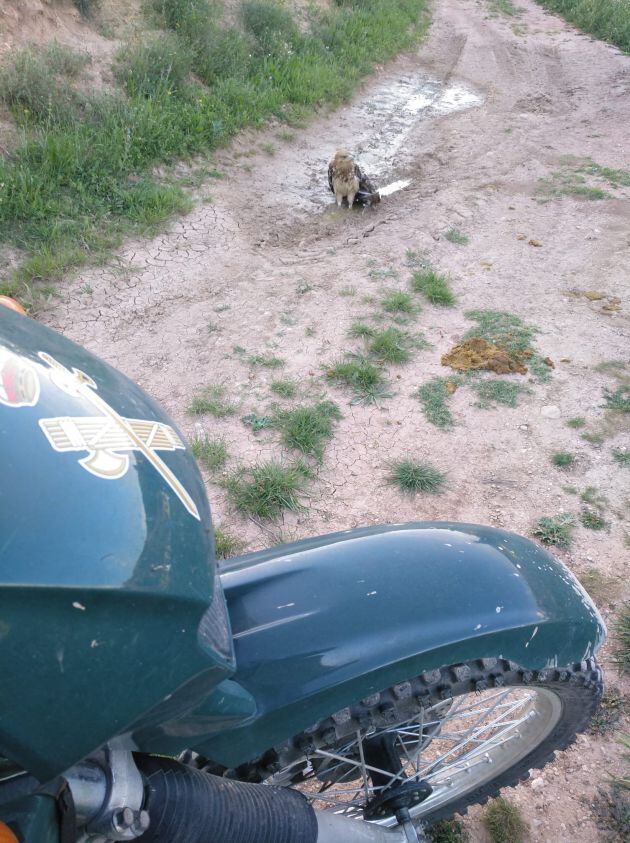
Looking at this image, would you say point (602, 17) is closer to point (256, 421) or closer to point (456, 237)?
point (456, 237)

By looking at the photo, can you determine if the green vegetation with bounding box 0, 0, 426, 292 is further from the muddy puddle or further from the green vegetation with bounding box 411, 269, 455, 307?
the green vegetation with bounding box 411, 269, 455, 307

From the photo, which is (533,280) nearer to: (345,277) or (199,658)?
(345,277)

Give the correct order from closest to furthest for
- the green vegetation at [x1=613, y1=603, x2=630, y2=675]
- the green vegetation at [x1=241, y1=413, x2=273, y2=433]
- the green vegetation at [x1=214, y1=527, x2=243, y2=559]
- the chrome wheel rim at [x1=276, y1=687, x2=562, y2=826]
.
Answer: the chrome wheel rim at [x1=276, y1=687, x2=562, y2=826]
the green vegetation at [x1=613, y1=603, x2=630, y2=675]
the green vegetation at [x1=214, y1=527, x2=243, y2=559]
the green vegetation at [x1=241, y1=413, x2=273, y2=433]

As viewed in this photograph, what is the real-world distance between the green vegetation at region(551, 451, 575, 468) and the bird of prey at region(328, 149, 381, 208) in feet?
13.0

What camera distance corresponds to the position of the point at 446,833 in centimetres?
219

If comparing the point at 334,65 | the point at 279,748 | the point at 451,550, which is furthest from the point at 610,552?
the point at 334,65

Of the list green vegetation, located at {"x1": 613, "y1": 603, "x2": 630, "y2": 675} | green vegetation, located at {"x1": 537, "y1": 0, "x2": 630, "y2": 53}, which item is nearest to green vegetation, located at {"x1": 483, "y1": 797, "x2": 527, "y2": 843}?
green vegetation, located at {"x1": 613, "y1": 603, "x2": 630, "y2": 675}

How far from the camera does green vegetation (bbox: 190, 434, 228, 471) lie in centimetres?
366

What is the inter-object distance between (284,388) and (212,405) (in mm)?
476

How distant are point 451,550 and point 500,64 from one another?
41.0 ft

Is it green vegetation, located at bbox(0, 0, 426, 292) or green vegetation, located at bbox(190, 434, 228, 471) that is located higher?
green vegetation, located at bbox(0, 0, 426, 292)

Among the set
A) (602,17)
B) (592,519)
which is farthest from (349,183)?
(602,17)

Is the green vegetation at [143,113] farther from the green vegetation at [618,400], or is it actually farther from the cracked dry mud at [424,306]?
the green vegetation at [618,400]

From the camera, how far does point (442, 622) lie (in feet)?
4.74
